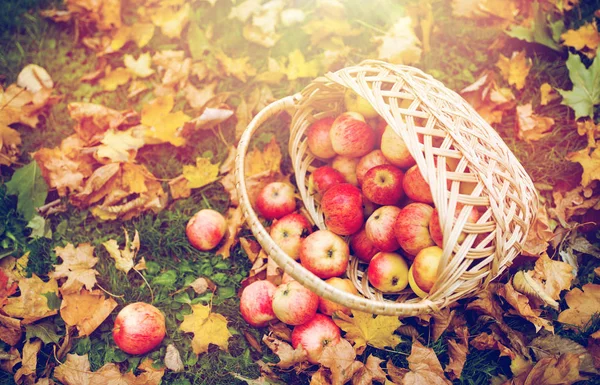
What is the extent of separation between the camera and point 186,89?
273cm

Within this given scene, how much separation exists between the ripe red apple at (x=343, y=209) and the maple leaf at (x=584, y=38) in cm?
159

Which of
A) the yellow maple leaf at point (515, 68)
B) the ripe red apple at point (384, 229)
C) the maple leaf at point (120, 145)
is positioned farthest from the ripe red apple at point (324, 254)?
the yellow maple leaf at point (515, 68)

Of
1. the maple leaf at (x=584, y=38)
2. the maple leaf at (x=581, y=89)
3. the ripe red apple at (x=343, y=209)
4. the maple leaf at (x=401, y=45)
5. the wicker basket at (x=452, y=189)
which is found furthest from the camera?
the maple leaf at (x=401, y=45)

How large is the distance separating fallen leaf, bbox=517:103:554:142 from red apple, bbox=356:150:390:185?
2.92ft

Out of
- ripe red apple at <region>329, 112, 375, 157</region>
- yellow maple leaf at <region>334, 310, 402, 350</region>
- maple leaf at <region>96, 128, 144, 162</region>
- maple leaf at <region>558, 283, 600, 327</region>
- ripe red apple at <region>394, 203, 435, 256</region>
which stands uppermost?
ripe red apple at <region>329, 112, 375, 157</region>

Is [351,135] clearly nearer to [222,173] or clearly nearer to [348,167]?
[348,167]

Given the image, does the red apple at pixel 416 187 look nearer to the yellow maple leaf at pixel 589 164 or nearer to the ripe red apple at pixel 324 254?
the ripe red apple at pixel 324 254

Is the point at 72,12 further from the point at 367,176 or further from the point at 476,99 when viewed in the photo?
the point at 476,99

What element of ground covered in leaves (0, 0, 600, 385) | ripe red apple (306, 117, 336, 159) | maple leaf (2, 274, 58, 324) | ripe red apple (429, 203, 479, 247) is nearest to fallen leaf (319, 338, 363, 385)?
ground covered in leaves (0, 0, 600, 385)

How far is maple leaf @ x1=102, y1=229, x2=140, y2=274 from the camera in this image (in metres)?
2.22

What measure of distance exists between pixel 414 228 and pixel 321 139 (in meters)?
0.67

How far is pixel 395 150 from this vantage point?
1935 millimetres

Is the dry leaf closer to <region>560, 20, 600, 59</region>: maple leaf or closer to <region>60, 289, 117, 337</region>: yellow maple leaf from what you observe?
<region>60, 289, 117, 337</region>: yellow maple leaf

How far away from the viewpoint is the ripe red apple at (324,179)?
216 cm
